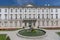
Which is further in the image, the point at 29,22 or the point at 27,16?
the point at 29,22

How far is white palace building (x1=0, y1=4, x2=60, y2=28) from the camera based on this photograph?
1837 inches

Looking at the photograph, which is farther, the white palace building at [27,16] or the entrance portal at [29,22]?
the entrance portal at [29,22]

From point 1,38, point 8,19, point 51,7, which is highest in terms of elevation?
point 51,7

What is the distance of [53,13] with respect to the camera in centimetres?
4762

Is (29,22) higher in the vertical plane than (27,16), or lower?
lower

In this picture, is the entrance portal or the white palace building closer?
the white palace building

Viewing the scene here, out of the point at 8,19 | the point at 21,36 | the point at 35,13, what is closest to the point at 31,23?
the point at 35,13

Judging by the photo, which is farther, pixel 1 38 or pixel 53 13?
pixel 53 13

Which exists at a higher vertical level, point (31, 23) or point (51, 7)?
point (51, 7)

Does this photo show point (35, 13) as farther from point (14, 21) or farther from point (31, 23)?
point (14, 21)

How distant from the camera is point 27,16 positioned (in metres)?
46.8

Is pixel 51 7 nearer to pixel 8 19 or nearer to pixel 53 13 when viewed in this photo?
pixel 53 13

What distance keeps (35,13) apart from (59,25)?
25.0ft

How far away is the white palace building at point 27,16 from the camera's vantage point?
46.7m
